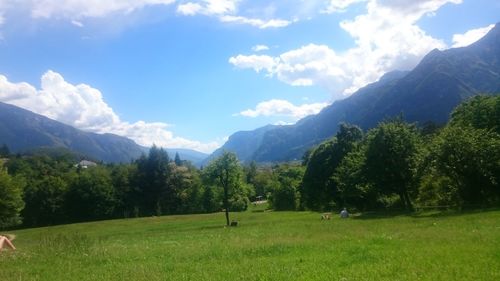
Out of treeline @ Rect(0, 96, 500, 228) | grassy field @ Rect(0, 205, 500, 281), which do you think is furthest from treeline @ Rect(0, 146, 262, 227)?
grassy field @ Rect(0, 205, 500, 281)

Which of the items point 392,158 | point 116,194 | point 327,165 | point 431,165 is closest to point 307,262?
point 431,165

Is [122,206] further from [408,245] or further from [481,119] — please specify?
[408,245]

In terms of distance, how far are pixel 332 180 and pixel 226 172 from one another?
2510cm

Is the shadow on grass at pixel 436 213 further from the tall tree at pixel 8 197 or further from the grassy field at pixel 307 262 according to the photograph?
the tall tree at pixel 8 197

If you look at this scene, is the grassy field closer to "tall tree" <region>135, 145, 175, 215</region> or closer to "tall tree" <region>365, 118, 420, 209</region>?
"tall tree" <region>365, 118, 420, 209</region>

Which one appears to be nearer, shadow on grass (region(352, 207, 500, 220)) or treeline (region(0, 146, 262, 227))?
shadow on grass (region(352, 207, 500, 220))

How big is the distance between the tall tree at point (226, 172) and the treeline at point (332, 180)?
145mm

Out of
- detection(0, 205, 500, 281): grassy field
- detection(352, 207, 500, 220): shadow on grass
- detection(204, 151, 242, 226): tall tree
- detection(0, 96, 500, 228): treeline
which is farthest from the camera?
detection(204, 151, 242, 226): tall tree

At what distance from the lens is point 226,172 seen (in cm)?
6209

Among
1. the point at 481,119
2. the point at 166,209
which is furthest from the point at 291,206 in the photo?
the point at 481,119

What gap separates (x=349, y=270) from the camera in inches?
611

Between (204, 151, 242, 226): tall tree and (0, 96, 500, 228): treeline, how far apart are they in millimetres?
145

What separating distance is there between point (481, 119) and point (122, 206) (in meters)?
110

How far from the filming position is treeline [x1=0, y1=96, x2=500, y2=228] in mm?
45312
